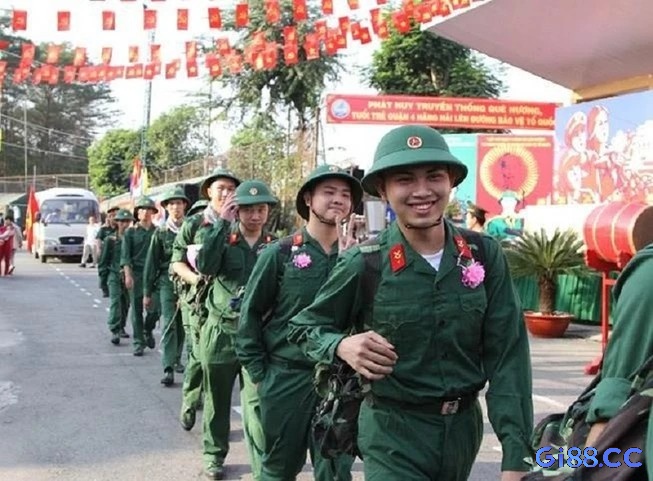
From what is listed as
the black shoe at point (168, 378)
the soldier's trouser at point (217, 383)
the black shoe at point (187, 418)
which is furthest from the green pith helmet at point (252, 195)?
the black shoe at point (168, 378)

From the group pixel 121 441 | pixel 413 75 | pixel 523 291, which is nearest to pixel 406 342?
pixel 121 441

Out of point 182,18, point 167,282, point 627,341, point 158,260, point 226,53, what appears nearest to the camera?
point 627,341

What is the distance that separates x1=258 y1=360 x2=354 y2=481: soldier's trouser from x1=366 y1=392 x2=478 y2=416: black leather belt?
1.39 meters

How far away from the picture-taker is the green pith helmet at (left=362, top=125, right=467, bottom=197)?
2.68 metres

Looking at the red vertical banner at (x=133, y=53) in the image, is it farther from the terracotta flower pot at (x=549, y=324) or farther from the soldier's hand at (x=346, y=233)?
the soldier's hand at (x=346, y=233)

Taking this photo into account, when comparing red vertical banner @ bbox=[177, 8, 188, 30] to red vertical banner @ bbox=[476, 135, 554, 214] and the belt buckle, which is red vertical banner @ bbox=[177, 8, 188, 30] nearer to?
the belt buckle

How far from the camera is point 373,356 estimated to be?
8.45ft

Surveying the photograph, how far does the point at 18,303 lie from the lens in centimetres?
1664

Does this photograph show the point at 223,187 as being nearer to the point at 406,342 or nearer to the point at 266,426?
the point at 266,426

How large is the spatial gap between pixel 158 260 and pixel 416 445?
6747 millimetres

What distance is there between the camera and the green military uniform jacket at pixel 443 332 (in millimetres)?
2713

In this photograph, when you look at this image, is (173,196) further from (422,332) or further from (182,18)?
(422,332)

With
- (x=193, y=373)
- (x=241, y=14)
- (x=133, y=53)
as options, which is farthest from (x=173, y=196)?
(x=133, y=53)

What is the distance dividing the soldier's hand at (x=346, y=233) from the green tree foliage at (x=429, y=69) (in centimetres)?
2928
